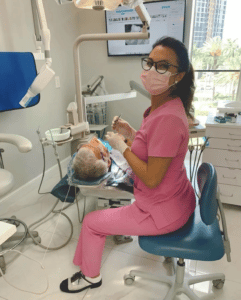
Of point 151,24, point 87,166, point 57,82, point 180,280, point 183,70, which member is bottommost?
point 180,280

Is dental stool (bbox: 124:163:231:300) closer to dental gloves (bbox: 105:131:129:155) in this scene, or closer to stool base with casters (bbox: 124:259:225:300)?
stool base with casters (bbox: 124:259:225:300)

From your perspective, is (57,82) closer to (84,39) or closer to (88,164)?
(84,39)

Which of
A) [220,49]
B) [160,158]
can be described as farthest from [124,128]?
[220,49]

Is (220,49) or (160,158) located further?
(220,49)

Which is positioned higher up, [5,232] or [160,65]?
[160,65]

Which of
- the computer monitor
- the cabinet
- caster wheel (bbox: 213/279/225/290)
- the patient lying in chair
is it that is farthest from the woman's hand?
the computer monitor

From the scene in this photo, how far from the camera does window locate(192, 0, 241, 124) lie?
270 cm

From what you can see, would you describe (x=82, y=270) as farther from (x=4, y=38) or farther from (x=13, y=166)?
(x=4, y=38)

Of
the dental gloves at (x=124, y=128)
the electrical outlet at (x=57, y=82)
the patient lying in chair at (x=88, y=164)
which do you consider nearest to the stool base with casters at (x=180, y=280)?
the patient lying in chair at (x=88, y=164)

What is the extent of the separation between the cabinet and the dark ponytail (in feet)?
2.59

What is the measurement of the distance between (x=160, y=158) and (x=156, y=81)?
38 centimetres

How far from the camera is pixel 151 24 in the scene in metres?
2.59

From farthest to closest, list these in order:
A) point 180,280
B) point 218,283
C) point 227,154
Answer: point 227,154, point 218,283, point 180,280

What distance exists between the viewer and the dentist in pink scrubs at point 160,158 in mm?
978
